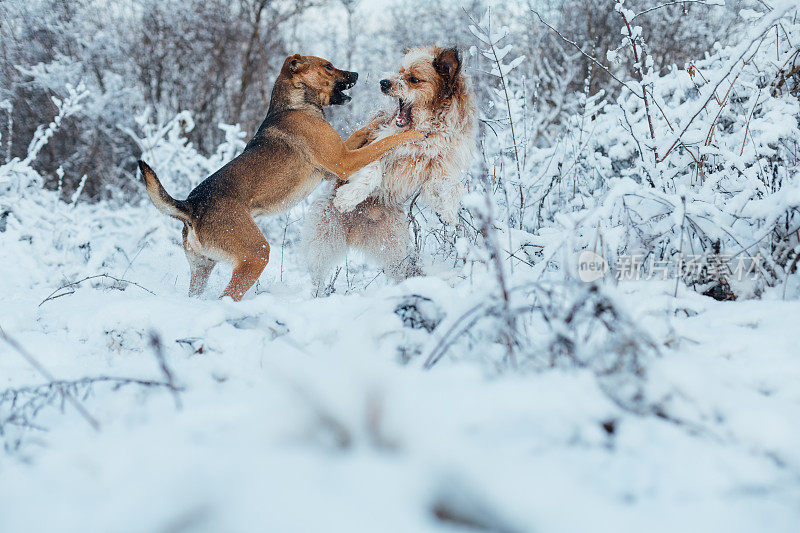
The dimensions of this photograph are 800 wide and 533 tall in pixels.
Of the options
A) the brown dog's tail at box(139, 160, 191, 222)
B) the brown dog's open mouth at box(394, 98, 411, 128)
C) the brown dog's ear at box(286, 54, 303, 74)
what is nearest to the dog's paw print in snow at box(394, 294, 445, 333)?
the brown dog's open mouth at box(394, 98, 411, 128)

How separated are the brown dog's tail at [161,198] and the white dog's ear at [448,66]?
1.87 meters

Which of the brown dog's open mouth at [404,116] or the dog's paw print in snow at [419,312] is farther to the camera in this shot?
the brown dog's open mouth at [404,116]

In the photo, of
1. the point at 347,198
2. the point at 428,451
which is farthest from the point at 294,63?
the point at 428,451

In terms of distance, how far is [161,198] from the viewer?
3375 mm

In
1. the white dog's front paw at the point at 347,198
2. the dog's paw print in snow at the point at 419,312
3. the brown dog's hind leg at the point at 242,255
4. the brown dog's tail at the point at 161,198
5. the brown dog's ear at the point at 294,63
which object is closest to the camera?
the dog's paw print in snow at the point at 419,312

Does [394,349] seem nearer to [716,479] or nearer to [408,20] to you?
[716,479]

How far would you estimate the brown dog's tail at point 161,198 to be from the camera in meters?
3.35

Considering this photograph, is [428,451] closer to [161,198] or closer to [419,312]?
[419,312]

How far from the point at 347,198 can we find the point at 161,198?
1161 mm

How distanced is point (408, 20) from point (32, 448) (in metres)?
18.7

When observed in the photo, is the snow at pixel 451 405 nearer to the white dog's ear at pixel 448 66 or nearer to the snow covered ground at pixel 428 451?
the snow covered ground at pixel 428 451

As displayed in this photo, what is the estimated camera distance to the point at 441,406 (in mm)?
1035

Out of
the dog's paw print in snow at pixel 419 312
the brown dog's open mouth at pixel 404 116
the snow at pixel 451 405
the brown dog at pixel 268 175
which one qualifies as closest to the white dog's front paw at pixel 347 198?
the brown dog at pixel 268 175

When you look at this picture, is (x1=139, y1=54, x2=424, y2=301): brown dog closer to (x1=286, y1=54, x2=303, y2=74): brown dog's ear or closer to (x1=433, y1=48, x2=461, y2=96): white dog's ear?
(x1=286, y1=54, x2=303, y2=74): brown dog's ear
